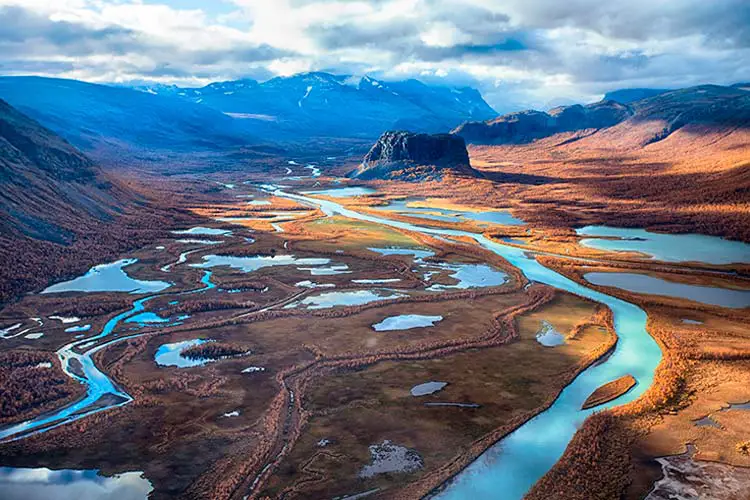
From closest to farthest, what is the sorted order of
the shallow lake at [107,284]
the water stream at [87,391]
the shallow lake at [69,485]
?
the shallow lake at [69,485] → the water stream at [87,391] → the shallow lake at [107,284]

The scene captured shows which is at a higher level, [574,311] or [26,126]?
[26,126]

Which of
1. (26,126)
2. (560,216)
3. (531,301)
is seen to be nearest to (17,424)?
(531,301)

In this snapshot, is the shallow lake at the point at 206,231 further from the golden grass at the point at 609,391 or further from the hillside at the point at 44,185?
the golden grass at the point at 609,391

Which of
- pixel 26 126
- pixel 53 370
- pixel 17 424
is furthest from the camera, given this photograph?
pixel 26 126

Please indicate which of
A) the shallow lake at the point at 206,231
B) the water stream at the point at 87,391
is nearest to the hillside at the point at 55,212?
the shallow lake at the point at 206,231

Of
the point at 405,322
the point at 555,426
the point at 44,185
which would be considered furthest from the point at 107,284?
the point at 555,426

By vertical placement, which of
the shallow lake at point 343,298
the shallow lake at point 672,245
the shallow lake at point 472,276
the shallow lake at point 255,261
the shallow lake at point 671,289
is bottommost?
the shallow lake at point 343,298

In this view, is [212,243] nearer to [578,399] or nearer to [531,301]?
[531,301]
